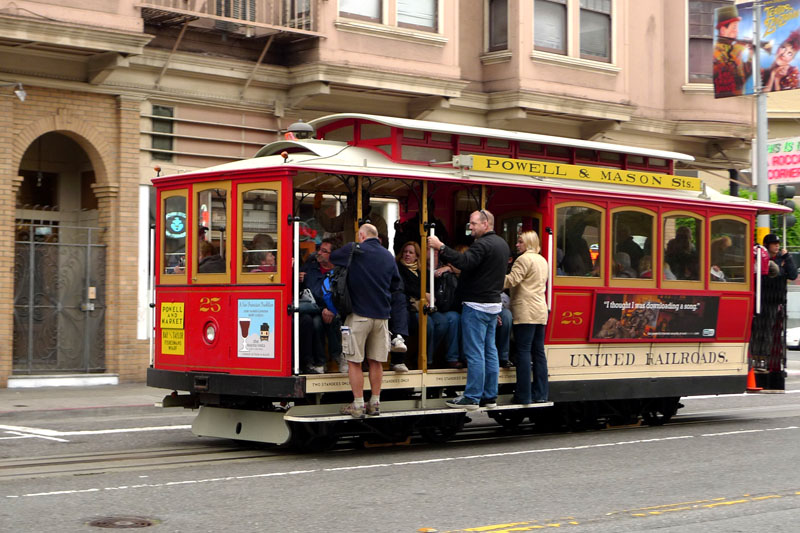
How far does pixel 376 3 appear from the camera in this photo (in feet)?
72.1

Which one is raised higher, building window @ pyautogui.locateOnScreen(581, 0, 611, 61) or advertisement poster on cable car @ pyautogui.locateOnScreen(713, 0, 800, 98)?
building window @ pyautogui.locateOnScreen(581, 0, 611, 61)

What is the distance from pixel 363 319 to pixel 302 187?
188 centimetres

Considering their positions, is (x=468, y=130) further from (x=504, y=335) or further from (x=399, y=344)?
(x=399, y=344)

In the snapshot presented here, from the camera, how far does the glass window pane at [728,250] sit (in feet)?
47.5

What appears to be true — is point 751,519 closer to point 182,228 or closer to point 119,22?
point 182,228

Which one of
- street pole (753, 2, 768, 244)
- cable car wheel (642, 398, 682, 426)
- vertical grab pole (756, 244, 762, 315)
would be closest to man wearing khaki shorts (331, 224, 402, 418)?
cable car wheel (642, 398, 682, 426)

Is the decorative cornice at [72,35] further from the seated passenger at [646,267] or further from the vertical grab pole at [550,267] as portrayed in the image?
the seated passenger at [646,267]

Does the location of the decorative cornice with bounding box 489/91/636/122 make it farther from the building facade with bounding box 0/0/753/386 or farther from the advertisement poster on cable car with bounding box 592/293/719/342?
the advertisement poster on cable car with bounding box 592/293/719/342

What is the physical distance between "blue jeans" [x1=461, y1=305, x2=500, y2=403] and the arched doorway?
376 inches

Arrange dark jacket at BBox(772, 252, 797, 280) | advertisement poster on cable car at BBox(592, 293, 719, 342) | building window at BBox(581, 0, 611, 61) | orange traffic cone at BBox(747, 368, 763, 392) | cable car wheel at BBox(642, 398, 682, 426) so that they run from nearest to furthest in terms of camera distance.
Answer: advertisement poster on cable car at BBox(592, 293, 719, 342), cable car wheel at BBox(642, 398, 682, 426), orange traffic cone at BBox(747, 368, 763, 392), dark jacket at BBox(772, 252, 797, 280), building window at BBox(581, 0, 611, 61)

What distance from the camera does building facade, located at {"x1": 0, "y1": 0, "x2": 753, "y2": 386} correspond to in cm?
1870

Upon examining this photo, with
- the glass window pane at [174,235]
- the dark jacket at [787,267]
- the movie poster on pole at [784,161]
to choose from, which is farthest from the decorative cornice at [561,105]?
the glass window pane at [174,235]

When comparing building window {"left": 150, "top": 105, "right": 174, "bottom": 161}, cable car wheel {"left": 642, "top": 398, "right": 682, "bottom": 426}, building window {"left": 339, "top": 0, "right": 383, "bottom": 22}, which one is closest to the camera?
cable car wheel {"left": 642, "top": 398, "right": 682, "bottom": 426}

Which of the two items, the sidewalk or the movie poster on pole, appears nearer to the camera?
the sidewalk
